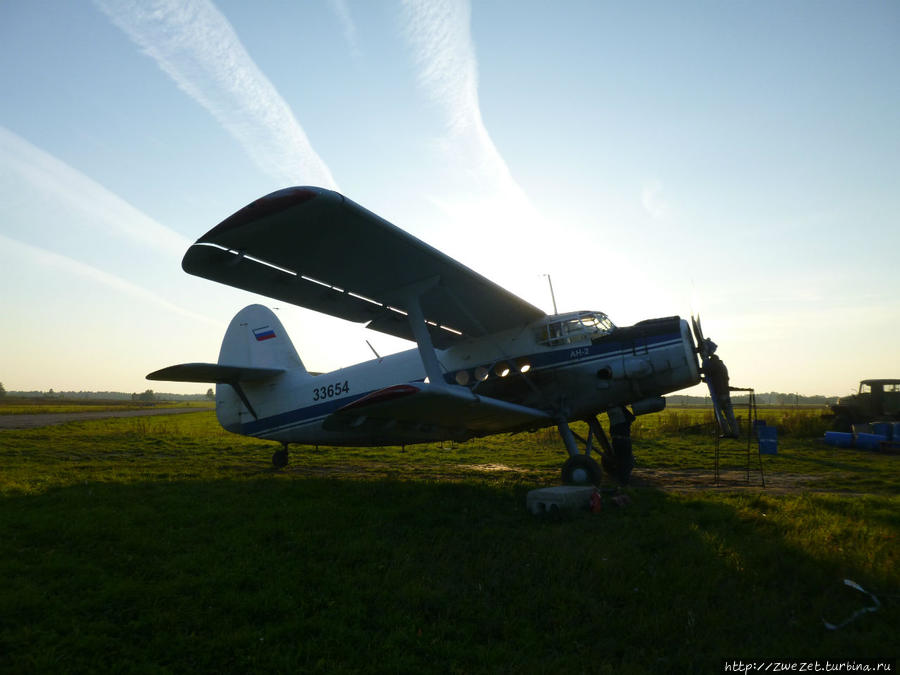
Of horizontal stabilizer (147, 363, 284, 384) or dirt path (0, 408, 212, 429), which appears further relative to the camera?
dirt path (0, 408, 212, 429)

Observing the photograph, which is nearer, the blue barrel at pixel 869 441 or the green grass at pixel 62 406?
the blue barrel at pixel 869 441

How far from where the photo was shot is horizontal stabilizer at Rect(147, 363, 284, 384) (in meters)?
9.13

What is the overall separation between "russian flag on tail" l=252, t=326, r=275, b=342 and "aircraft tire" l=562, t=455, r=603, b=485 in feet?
27.8

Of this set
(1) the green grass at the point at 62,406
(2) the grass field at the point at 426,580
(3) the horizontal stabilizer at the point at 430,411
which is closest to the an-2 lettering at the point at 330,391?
(3) the horizontal stabilizer at the point at 430,411

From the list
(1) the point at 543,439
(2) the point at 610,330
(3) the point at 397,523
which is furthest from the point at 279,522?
(1) the point at 543,439

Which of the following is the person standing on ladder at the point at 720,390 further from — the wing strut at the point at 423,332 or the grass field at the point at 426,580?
the wing strut at the point at 423,332

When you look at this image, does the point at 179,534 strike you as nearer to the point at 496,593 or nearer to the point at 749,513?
the point at 496,593

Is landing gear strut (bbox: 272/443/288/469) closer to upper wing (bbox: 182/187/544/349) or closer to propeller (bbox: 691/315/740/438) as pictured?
upper wing (bbox: 182/187/544/349)

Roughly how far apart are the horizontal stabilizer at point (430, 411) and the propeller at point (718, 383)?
3125 mm

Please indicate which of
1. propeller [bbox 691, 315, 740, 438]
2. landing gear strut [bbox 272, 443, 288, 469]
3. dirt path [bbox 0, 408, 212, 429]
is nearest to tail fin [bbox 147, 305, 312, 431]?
landing gear strut [bbox 272, 443, 288, 469]

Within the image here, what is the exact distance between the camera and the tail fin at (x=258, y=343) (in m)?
12.6

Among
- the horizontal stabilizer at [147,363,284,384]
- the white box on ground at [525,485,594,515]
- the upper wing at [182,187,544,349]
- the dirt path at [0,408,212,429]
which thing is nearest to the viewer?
the white box on ground at [525,485,594,515]

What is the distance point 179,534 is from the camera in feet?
17.2

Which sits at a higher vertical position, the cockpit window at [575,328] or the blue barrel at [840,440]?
the cockpit window at [575,328]
